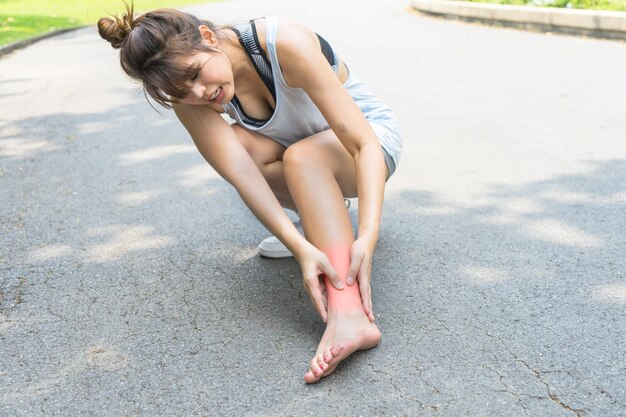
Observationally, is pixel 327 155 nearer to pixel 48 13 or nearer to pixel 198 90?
pixel 198 90

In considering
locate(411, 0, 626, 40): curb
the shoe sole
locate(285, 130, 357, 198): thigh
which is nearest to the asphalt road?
the shoe sole

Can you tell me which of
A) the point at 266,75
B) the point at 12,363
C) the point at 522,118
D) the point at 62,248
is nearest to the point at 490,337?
the point at 266,75

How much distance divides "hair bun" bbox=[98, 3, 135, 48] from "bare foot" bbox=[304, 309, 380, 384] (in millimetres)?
1055

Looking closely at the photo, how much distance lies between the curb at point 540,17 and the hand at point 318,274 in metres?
6.46

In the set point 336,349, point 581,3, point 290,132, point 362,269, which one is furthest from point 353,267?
point 581,3

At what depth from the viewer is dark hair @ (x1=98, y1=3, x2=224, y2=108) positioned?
7.55 feet

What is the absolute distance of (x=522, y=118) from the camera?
5.05 metres

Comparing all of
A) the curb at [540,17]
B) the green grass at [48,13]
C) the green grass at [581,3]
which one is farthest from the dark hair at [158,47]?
the green grass at [48,13]

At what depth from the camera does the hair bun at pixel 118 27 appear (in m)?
2.38

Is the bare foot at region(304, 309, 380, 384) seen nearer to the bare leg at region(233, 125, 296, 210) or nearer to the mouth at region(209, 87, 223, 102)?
the bare leg at region(233, 125, 296, 210)

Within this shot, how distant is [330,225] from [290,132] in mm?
502

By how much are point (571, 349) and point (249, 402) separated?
91 centimetres

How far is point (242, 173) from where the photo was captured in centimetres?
257

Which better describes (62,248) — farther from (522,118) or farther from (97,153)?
(522,118)
